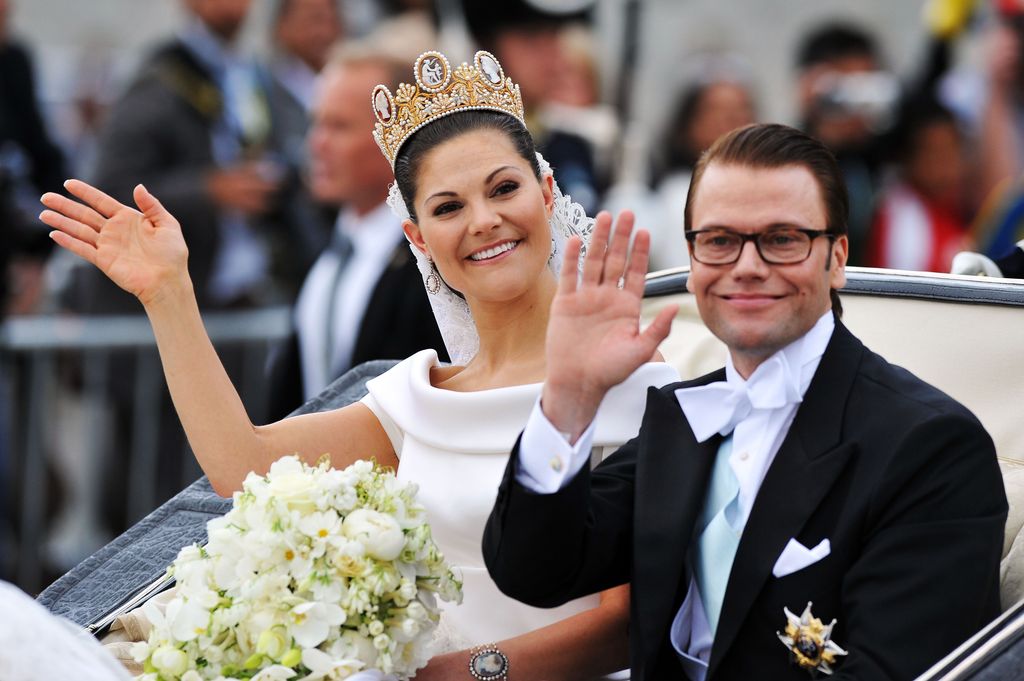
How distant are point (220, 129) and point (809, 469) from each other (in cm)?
462

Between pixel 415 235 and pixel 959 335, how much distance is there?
1.17 m

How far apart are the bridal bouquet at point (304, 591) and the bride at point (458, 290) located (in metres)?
0.52

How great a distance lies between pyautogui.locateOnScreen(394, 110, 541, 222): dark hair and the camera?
344 cm

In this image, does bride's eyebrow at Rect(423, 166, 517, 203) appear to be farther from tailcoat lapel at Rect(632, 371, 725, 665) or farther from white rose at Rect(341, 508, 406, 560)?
white rose at Rect(341, 508, 406, 560)

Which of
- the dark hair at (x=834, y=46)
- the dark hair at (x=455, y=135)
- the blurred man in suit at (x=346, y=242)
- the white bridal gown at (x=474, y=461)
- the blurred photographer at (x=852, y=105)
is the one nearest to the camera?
the white bridal gown at (x=474, y=461)

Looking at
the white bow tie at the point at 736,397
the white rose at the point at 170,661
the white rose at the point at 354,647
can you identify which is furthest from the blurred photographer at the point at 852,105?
the white rose at the point at 170,661

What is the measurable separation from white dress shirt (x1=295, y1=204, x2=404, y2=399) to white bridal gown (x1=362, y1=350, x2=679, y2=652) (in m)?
2.17

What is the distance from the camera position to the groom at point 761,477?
8.32 ft

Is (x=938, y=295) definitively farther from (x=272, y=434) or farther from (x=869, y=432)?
(x=272, y=434)

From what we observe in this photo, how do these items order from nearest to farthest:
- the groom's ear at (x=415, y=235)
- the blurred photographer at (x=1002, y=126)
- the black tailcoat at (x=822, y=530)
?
1. the black tailcoat at (x=822, y=530)
2. the groom's ear at (x=415, y=235)
3. the blurred photographer at (x=1002, y=126)

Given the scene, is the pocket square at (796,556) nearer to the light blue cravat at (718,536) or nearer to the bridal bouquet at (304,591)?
the light blue cravat at (718,536)

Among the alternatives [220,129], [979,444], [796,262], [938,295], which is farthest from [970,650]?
[220,129]

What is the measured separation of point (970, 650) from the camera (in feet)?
8.04

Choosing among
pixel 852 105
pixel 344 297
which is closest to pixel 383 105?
pixel 344 297
